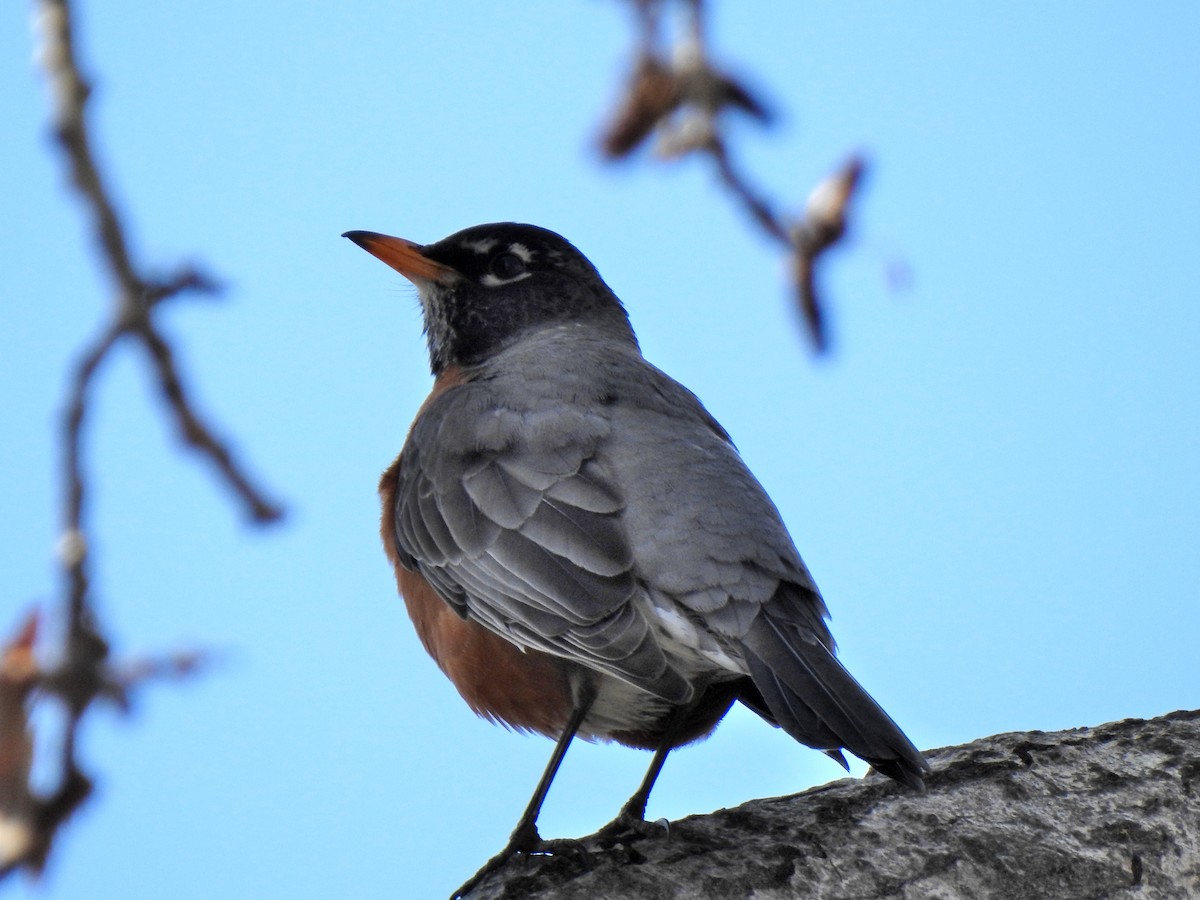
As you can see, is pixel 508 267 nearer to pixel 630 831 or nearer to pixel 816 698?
pixel 630 831

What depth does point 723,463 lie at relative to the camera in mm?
4766

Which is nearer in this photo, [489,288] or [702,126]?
[702,126]

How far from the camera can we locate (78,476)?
4.34ft

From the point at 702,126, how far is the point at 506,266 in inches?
189

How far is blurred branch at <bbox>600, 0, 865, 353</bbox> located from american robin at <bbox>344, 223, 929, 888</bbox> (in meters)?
1.95

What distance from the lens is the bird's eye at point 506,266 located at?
6348mm

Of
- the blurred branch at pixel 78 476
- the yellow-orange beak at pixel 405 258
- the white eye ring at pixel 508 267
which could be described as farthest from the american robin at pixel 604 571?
the blurred branch at pixel 78 476

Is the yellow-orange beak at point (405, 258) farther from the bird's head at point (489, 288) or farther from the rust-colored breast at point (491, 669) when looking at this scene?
→ the rust-colored breast at point (491, 669)

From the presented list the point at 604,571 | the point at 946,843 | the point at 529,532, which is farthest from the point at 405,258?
the point at 946,843

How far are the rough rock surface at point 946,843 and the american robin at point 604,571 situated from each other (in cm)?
26

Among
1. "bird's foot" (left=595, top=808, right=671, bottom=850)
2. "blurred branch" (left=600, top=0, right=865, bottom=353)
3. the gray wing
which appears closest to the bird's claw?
"bird's foot" (left=595, top=808, right=671, bottom=850)

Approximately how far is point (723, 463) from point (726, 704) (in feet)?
2.75

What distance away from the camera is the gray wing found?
4.00 meters

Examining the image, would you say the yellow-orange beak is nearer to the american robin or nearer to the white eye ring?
the white eye ring
